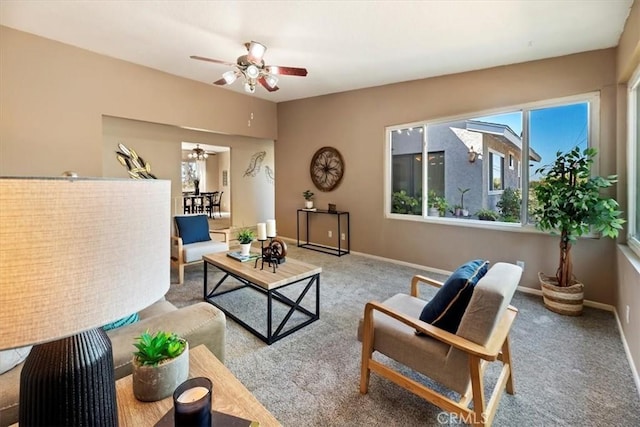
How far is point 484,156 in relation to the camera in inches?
159

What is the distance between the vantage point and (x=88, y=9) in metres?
2.87

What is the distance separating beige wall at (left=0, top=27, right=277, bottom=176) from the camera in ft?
11.2

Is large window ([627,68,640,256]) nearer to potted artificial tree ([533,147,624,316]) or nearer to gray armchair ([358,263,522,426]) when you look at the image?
potted artificial tree ([533,147,624,316])

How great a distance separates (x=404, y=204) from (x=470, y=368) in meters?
3.64

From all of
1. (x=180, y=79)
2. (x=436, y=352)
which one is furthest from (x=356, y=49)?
(x=436, y=352)

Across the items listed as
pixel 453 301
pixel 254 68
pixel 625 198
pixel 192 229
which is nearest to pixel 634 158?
pixel 625 198

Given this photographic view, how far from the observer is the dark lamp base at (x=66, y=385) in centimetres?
64

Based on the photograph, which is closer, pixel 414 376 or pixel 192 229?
pixel 414 376

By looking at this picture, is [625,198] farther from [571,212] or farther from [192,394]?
[192,394]

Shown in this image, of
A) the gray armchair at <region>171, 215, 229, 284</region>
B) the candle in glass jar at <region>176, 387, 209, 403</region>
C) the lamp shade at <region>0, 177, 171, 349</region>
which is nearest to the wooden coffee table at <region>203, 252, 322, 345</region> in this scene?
the gray armchair at <region>171, 215, 229, 284</region>

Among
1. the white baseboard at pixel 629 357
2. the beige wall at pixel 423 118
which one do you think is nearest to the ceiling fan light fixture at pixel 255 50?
the beige wall at pixel 423 118

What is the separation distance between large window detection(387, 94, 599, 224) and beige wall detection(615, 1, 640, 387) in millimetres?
239

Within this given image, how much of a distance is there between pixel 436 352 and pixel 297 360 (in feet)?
3.60

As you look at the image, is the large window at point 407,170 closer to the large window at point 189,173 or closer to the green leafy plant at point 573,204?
the green leafy plant at point 573,204
